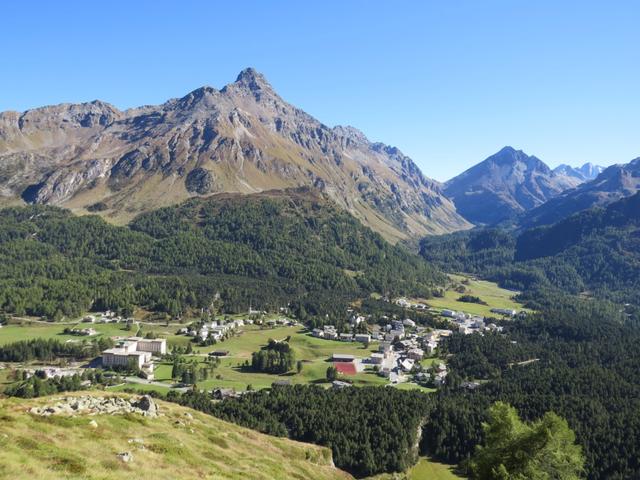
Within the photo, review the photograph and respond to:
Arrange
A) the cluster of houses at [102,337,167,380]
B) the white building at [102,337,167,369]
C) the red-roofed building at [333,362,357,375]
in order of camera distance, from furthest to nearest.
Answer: the red-roofed building at [333,362,357,375] < the white building at [102,337,167,369] < the cluster of houses at [102,337,167,380]

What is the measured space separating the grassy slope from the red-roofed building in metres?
74.5

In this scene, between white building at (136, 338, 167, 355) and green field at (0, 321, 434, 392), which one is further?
white building at (136, 338, 167, 355)

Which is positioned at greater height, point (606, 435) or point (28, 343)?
point (28, 343)

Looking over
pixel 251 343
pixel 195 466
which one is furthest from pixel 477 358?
pixel 195 466

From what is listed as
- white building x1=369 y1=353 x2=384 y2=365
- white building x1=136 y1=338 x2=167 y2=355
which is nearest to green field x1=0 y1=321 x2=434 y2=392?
white building x1=369 y1=353 x2=384 y2=365

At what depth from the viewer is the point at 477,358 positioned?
173000 mm

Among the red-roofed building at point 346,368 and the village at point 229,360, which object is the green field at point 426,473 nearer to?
the village at point 229,360

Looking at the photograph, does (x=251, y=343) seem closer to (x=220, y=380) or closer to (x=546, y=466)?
(x=220, y=380)

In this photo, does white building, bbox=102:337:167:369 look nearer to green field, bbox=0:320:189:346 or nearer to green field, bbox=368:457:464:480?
green field, bbox=0:320:189:346

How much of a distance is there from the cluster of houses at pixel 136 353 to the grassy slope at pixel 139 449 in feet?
246

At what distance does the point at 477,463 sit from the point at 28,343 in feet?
503

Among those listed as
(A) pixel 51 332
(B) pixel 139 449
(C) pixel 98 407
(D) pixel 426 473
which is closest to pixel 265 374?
(D) pixel 426 473

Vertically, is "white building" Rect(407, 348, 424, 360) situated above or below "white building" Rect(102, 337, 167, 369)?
below

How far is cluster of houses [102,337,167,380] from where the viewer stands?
151950 millimetres
